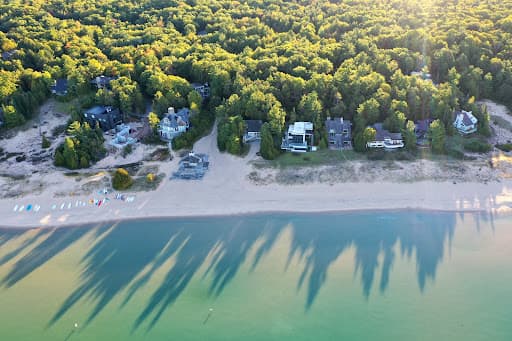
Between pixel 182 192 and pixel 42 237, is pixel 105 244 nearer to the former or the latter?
pixel 42 237

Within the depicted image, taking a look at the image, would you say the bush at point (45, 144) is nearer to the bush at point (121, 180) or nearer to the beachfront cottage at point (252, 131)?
the bush at point (121, 180)

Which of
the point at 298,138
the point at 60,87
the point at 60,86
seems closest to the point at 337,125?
the point at 298,138

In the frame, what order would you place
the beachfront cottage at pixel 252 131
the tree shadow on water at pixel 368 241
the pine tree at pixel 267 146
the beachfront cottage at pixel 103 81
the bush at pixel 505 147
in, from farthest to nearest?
the beachfront cottage at pixel 103 81
the beachfront cottage at pixel 252 131
the bush at pixel 505 147
the pine tree at pixel 267 146
the tree shadow on water at pixel 368 241

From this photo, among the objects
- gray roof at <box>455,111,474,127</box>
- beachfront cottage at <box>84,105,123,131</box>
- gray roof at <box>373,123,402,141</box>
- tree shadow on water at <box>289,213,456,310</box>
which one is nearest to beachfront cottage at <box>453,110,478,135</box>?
gray roof at <box>455,111,474,127</box>

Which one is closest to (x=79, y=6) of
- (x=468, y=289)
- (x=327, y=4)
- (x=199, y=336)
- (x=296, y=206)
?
(x=327, y=4)

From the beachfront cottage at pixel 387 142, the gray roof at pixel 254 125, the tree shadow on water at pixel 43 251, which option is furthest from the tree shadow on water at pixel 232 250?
the gray roof at pixel 254 125

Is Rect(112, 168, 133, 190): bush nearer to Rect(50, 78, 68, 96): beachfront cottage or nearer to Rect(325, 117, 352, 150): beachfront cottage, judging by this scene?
Rect(325, 117, 352, 150): beachfront cottage
